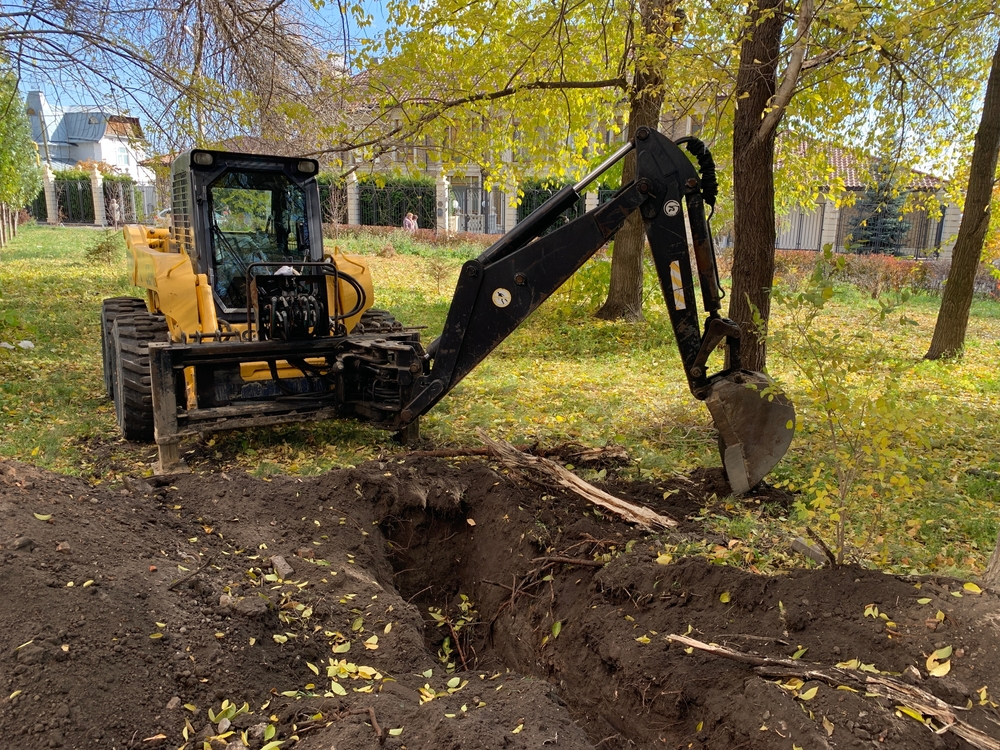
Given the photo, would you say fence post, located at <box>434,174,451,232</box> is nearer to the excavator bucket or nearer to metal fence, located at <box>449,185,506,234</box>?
metal fence, located at <box>449,185,506,234</box>

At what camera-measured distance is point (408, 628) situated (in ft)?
12.8

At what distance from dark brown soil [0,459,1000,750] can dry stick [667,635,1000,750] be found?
5 centimetres

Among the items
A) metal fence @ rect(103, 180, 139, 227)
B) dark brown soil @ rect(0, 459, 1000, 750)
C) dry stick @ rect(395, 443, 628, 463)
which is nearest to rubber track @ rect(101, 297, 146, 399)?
dark brown soil @ rect(0, 459, 1000, 750)

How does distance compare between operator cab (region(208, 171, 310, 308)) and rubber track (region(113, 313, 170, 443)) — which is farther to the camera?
operator cab (region(208, 171, 310, 308))

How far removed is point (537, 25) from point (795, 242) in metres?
27.1

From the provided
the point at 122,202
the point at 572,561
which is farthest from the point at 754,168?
the point at 122,202

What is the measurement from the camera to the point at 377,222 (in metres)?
34.9

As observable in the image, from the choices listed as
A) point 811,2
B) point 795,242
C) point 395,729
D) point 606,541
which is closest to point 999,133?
point 811,2

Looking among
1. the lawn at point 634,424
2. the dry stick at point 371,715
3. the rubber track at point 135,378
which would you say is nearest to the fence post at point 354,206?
the lawn at point 634,424

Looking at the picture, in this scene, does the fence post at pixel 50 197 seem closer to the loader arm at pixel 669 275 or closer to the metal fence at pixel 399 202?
the metal fence at pixel 399 202

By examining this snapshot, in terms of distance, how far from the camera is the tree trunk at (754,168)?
21.5ft

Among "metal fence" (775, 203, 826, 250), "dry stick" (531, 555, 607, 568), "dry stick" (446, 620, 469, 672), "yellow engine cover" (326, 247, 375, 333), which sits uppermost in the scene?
"metal fence" (775, 203, 826, 250)

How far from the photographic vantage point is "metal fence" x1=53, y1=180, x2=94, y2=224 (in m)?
42.3

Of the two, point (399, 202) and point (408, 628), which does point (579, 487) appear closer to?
point (408, 628)
